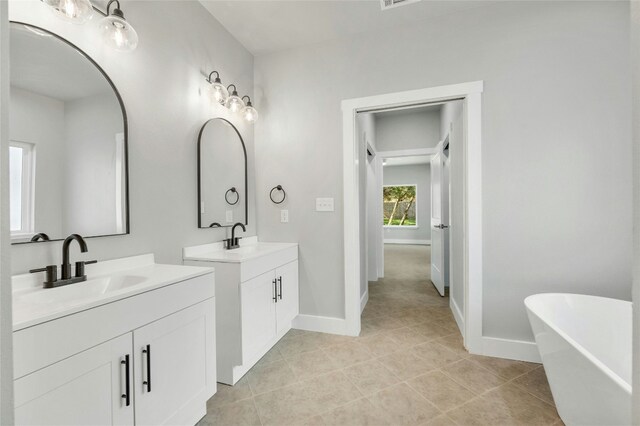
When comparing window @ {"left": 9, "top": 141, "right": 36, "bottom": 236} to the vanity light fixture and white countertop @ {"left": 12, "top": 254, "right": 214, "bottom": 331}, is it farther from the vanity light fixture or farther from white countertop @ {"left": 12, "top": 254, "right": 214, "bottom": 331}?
the vanity light fixture

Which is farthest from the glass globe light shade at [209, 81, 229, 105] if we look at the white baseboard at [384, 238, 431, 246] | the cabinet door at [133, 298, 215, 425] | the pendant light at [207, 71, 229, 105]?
the white baseboard at [384, 238, 431, 246]

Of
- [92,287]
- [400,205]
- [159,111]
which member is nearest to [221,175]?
[159,111]

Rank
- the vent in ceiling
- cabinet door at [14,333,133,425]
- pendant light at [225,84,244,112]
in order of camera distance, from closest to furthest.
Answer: cabinet door at [14,333,133,425] → the vent in ceiling → pendant light at [225,84,244,112]

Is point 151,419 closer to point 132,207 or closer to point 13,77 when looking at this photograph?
point 132,207

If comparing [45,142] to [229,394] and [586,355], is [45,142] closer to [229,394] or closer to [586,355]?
[229,394]

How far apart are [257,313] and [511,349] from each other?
1951 mm

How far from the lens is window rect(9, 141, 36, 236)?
116 centimetres

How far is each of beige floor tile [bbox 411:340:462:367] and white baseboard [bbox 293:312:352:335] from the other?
643 millimetres

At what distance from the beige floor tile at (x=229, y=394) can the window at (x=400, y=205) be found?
8.59m

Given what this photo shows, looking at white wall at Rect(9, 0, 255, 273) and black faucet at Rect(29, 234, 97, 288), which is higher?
white wall at Rect(9, 0, 255, 273)

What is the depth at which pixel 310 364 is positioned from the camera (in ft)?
6.92

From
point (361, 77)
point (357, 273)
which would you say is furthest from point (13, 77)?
point (357, 273)

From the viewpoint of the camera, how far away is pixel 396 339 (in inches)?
98.4

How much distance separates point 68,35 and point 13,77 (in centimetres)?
35
